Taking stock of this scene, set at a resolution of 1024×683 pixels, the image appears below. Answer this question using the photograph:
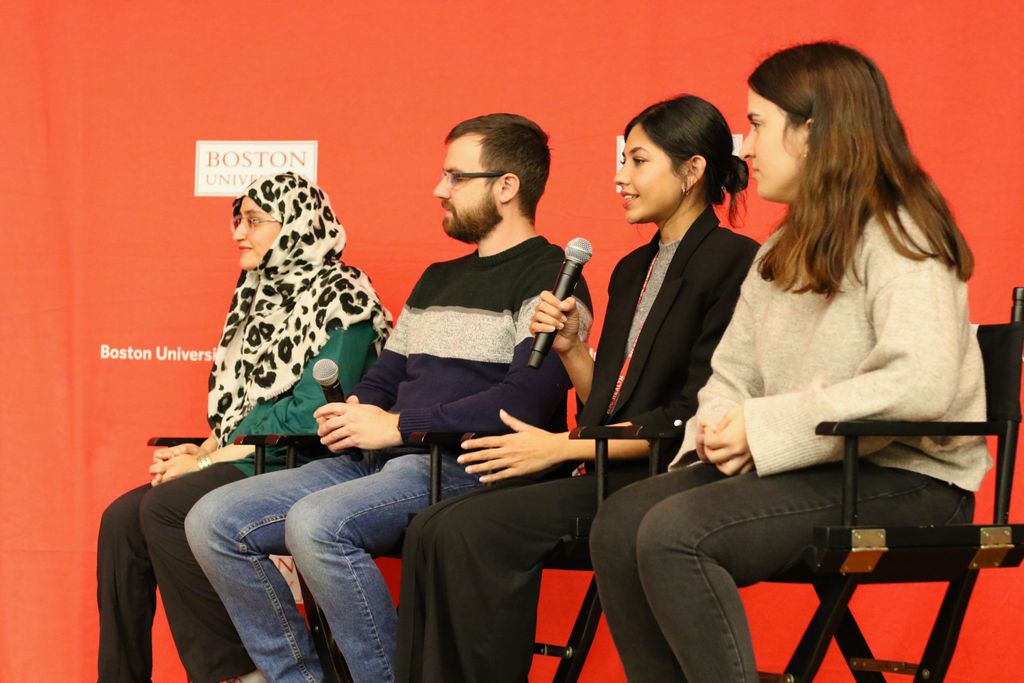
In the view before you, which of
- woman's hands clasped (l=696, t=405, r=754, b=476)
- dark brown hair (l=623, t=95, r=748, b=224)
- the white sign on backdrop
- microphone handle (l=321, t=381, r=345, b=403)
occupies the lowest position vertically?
microphone handle (l=321, t=381, r=345, b=403)

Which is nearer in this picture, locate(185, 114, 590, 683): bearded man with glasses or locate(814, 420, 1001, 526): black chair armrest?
locate(814, 420, 1001, 526): black chair armrest

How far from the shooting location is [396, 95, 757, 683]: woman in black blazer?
220 centimetres

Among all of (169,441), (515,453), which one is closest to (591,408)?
(515,453)

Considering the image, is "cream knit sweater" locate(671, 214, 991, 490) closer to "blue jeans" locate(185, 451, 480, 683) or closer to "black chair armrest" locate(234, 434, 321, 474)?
"blue jeans" locate(185, 451, 480, 683)

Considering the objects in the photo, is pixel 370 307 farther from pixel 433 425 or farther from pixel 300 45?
pixel 300 45

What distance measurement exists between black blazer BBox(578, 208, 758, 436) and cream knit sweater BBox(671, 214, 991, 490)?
0.23 m

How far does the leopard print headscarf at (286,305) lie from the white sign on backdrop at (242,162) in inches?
14.8

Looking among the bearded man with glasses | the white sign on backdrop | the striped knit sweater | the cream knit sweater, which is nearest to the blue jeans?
the bearded man with glasses

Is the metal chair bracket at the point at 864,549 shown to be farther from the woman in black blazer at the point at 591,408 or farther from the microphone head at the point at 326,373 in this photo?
the microphone head at the point at 326,373

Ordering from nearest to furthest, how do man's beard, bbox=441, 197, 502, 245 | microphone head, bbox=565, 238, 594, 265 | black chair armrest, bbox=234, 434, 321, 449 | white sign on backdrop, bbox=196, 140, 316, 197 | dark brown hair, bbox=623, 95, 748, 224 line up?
1. microphone head, bbox=565, 238, 594, 265
2. dark brown hair, bbox=623, 95, 748, 224
3. black chair armrest, bbox=234, 434, 321, 449
4. man's beard, bbox=441, 197, 502, 245
5. white sign on backdrop, bbox=196, 140, 316, 197

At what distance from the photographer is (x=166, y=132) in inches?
151

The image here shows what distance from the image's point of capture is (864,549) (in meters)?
1.77

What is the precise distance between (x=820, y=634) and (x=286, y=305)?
187 cm

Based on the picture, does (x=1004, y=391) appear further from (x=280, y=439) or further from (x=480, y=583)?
(x=280, y=439)
